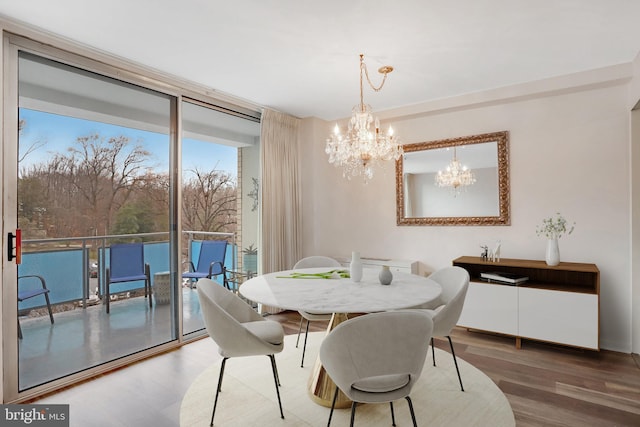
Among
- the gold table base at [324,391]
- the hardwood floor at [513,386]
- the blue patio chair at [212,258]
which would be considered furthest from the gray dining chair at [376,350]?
the blue patio chair at [212,258]

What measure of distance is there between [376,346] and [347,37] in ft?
7.12

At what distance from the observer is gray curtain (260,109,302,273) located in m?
4.25

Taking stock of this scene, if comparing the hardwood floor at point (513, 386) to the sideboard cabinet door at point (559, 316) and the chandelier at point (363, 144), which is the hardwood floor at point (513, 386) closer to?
the sideboard cabinet door at point (559, 316)

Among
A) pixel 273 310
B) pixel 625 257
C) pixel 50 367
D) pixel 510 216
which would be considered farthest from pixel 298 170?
pixel 625 257

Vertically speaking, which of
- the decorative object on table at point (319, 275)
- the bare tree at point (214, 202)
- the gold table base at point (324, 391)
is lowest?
the gold table base at point (324, 391)

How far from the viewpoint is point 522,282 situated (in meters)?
3.37

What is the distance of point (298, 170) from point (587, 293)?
11.1 feet

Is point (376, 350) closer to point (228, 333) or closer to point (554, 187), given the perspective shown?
point (228, 333)

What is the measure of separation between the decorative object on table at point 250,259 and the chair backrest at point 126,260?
1.48m

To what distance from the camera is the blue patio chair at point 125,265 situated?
3.23 metres

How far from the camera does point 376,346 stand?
4.95 feet

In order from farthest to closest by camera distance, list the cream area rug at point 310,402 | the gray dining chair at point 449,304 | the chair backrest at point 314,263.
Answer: the chair backrest at point 314,263 < the gray dining chair at point 449,304 < the cream area rug at point 310,402

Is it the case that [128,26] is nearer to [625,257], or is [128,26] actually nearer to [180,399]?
[180,399]

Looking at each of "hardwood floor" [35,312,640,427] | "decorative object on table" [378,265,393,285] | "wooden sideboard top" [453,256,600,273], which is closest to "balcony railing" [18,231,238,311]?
"hardwood floor" [35,312,640,427]
